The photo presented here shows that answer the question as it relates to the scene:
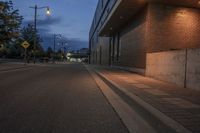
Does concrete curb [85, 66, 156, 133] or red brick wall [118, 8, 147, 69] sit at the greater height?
red brick wall [118, 8, 147, 69]

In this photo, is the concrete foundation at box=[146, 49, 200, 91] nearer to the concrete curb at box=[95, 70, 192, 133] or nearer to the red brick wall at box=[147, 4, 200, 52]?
the red brick wall at box=[147, 4, 200, 52]

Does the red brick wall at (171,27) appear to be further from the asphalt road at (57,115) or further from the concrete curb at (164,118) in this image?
the concrete curb at (164,118)

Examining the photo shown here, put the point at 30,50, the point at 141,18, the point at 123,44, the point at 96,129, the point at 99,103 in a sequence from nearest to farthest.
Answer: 1. the point at 96,129
2. the point at 99,103
3. the point at 141,18
4. the point at 123,44
5. the point at 30,50

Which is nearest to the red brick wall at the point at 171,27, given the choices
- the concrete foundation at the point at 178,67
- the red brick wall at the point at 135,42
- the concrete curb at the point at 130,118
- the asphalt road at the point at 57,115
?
the red brick wall at the point at 135,42

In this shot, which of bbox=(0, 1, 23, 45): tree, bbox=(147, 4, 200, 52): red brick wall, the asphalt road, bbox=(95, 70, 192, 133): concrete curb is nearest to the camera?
bbox=(95, 70, 192, 133): concrete curb

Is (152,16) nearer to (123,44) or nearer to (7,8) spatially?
(123,44)

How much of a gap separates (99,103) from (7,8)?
1597 inches

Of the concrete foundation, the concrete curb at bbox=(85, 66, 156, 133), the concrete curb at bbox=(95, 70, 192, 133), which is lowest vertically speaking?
the concrete curb at bbox=(85, 66, 156, 133)

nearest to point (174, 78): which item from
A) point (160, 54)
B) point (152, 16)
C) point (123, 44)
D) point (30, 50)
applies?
point (160, 54)

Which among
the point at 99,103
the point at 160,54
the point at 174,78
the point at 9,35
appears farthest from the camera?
the point at 9,35

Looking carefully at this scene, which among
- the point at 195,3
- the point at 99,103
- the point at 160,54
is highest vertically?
the point at 195,3

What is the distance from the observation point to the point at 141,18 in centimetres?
2770

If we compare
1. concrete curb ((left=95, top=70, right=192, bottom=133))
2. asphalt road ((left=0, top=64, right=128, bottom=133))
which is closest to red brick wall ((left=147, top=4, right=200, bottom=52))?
asphalt road ((left=0, top=64, right=128, bottom=133))

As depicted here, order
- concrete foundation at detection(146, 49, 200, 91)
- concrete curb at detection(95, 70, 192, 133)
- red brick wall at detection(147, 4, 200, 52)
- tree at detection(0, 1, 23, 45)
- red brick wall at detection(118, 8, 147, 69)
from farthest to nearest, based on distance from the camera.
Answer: tree at detection(0, 1, 23, 45)
red brick wall at detection(118, 8, 147, 69)
red brick wall at detection(147, 4, 200, 52)
concrete foundation at detection(146, 49, 200, 91)
concrete curb at detection(95, 70, 192, 133)
